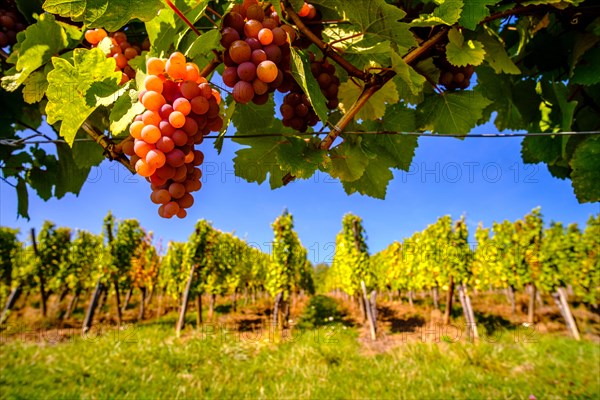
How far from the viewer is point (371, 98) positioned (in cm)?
113

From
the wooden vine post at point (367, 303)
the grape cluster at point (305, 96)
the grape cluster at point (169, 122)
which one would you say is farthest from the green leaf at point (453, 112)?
the wooden vine post at point (367, 303)

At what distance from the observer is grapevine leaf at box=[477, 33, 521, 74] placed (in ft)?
3.52

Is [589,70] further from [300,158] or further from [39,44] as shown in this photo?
[39,44]

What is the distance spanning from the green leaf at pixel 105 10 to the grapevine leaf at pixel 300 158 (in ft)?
1.39

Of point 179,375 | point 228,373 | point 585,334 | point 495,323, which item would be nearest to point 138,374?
point 179,375

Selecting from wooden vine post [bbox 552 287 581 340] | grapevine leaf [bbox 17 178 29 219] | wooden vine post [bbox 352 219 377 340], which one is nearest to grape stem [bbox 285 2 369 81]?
grapevine leaf [bbox 17 178 29 219]

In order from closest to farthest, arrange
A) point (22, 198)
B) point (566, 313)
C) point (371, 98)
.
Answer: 1. point (371, 98)
2. point (22, 198)
3. point (566, 313)

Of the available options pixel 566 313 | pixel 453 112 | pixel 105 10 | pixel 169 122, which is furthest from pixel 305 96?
pixel 566 313

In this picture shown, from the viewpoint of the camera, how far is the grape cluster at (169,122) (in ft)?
2.33

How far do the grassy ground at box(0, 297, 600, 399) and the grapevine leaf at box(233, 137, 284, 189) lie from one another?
7.28 metres

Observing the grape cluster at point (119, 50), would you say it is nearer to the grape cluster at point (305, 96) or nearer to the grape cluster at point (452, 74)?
the grape cluster at point (305, 96)

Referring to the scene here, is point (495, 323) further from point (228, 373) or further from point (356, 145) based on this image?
point (356, 145)

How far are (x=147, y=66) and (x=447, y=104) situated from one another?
960 mm

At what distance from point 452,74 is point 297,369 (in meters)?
9.22
